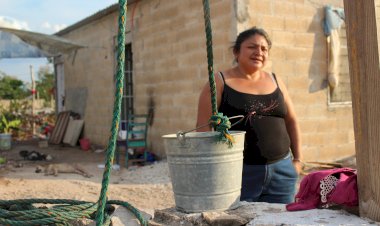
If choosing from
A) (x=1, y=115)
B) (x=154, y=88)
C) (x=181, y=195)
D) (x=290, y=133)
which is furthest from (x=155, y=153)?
(x=1, y=115)

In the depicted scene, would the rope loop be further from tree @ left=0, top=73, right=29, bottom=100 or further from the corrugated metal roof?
tree @ left=0, top=73, right=29, bottom=100

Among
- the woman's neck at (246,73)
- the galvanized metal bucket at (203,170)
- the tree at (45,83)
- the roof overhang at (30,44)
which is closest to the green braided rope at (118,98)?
the galvanized metal bucket at (203,170)

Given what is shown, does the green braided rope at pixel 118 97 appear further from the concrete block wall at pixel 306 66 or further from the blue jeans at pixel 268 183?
the concrete block wall at pixel 306 66

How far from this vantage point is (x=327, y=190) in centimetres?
194

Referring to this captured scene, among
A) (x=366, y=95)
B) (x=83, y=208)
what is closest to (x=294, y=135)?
(x=366, y=95)

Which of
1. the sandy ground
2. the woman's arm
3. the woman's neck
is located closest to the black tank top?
the woman's neck

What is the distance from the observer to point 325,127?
7.18 m

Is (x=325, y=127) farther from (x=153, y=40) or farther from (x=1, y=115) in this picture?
(x=1, y=115)

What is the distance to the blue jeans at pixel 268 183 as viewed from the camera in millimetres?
2529

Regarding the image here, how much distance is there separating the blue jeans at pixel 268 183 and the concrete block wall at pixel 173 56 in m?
3.93

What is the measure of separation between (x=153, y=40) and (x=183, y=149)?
275 inches

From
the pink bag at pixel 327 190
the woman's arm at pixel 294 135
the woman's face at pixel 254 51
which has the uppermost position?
the woman's face at pixel 254 51

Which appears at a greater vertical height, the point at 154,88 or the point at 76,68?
the point at 76,68

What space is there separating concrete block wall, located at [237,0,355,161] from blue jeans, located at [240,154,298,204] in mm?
3971
